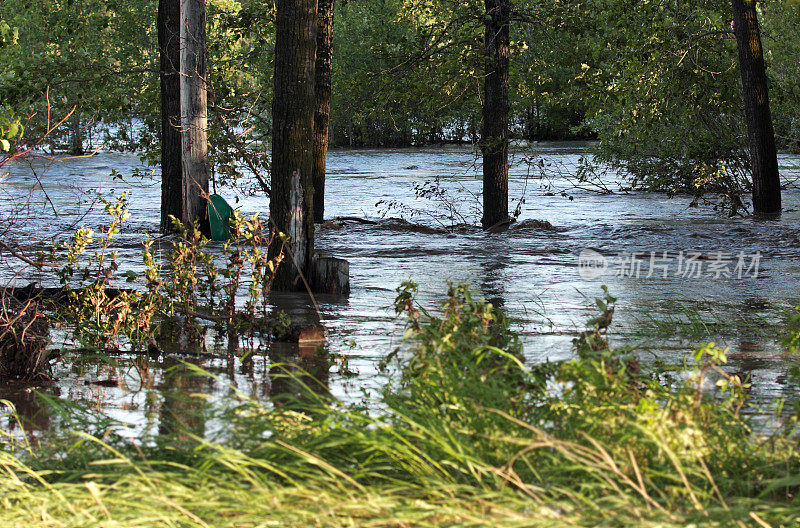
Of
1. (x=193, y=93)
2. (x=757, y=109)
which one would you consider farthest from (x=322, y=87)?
(x=757, y=109)

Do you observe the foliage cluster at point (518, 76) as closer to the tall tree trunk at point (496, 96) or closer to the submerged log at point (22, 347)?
the tall tree trunk at point (496, 96)

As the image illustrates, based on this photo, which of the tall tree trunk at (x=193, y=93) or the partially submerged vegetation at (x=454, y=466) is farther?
the tall tree trunk at (x=193, y=93)

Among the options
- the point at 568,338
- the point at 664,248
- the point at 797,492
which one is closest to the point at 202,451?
the point at 797,492

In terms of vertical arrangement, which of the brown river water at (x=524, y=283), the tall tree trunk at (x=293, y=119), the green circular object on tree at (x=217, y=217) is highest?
the tall tree trunk at (x=293, y=119)

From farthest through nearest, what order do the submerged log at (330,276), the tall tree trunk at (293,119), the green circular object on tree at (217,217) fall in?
1. the green circular object on tree at (217,217)
2. the submerged log at (330,276)
3. the tall tree trunk at (293,119)

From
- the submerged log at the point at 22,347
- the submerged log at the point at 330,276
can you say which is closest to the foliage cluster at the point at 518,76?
the submerged log at the point at 330,276

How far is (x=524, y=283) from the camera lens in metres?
9.80

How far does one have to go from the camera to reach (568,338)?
6355 millimetres

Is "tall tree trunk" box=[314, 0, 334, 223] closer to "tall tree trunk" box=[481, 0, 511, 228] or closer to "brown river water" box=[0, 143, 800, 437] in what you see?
"brown river water" box=[0, 143, 800, 437]

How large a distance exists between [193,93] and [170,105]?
4.52ft

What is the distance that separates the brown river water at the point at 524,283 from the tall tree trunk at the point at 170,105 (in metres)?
0.92

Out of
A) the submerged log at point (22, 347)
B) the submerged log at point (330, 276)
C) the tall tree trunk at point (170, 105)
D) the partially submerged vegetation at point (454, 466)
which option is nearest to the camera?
the partially submerged vegetation at point (454, 466)

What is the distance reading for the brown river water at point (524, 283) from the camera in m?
4.95

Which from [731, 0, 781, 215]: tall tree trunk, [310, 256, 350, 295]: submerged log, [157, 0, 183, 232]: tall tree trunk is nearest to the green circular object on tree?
[157, 0, 183, 232]: tall tree trunk
